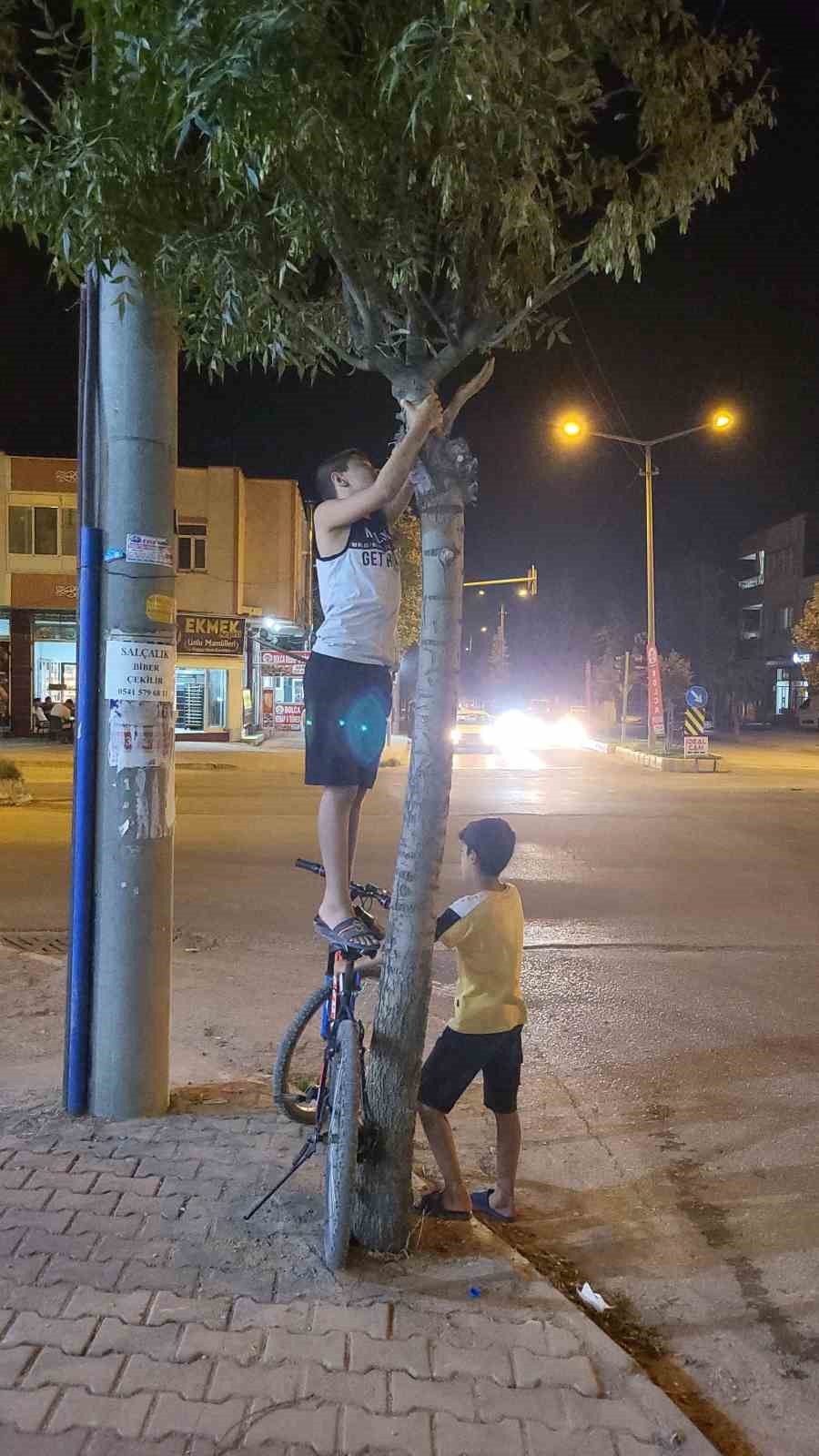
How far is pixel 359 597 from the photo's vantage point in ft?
11.2

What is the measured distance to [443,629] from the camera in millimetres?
3168

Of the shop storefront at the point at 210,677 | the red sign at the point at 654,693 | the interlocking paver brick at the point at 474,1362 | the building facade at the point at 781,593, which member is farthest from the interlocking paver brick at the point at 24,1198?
the building facade at the point at 781,593

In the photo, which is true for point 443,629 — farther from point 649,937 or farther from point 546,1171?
point 649,937

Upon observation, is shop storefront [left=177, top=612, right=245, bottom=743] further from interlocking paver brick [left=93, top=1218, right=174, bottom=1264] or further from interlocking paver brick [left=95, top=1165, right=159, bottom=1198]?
interlocking paver brick [left=93, top=1218, right=174, bottom=1264]

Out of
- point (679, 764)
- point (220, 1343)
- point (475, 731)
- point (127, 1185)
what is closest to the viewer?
point (220, 1343)

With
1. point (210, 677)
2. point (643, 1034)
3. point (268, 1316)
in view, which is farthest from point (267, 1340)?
point (210, 677)

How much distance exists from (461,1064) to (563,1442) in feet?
4.39

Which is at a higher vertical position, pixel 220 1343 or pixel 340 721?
pixel 340 721

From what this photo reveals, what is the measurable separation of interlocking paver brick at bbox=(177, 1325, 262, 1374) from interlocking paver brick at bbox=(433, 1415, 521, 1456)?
0.50m

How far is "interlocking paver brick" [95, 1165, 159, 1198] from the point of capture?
134 inches

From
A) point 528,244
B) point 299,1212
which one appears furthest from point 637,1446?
point 528,244

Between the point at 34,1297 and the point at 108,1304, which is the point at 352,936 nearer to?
the point at 108,1304

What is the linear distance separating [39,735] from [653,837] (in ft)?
75.2

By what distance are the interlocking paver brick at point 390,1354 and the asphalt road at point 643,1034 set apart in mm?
858
